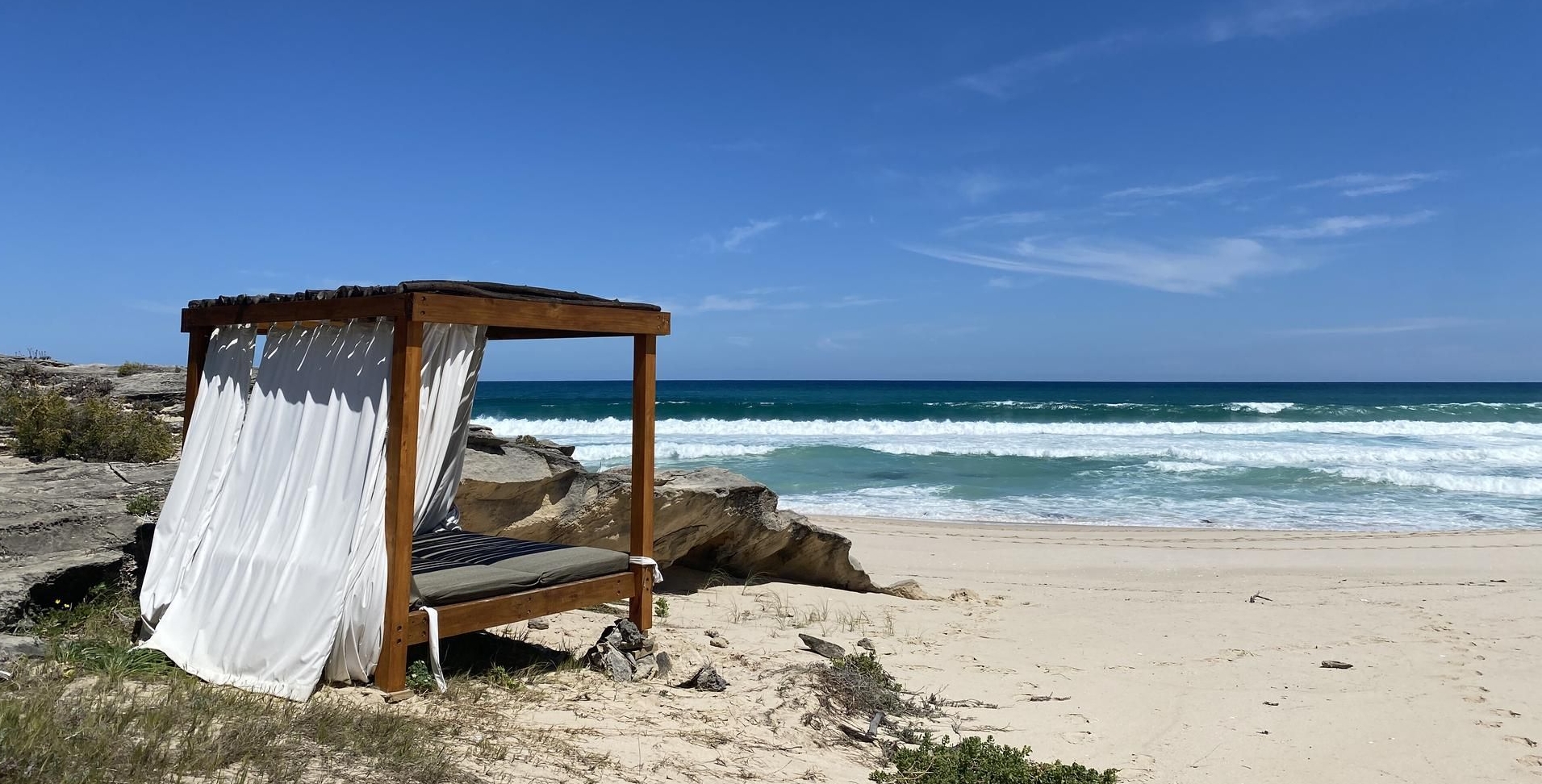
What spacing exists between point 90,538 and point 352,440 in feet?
8.37

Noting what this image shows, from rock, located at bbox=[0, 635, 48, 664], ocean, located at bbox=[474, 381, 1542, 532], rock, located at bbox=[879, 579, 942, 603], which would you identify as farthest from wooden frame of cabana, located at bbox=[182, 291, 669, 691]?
ocean, located at bbox=[474, 381, 1542, 532]

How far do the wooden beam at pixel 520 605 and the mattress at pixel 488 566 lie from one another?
4 cm

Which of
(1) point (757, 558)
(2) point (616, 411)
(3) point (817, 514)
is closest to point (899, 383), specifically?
(2) point (616, 411)

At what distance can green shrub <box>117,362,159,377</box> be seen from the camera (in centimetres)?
1261

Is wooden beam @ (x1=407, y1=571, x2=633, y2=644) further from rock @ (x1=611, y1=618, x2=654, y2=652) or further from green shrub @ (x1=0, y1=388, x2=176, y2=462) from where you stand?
green shrub @ (x1=0, y1=388, x2=176, y2=462)

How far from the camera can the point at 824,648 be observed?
5816 mm

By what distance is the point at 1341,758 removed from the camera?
4629mm

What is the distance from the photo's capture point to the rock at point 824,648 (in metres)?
5.70

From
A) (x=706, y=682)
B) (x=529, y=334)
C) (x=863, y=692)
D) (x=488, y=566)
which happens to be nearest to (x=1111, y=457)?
(x=863, y=692)

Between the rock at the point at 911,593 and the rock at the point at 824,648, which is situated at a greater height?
the rock at the point at 824,648

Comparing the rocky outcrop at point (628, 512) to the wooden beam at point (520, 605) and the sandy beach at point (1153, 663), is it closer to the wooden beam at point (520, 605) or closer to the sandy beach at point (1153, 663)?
the sandy beach at point (1153, 663)

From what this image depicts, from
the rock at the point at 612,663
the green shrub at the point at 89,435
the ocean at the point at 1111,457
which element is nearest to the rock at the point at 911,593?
the rock at the point at 612,663

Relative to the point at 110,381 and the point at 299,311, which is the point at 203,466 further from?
the point at 110,381

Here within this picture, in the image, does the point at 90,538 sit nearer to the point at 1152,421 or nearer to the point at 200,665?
the point at 200,665
